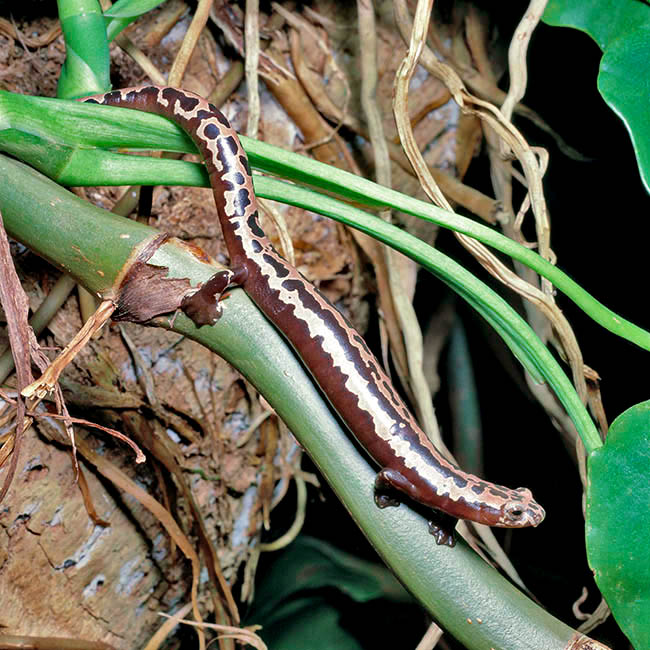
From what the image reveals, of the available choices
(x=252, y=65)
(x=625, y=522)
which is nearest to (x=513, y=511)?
(x=625, y=522)

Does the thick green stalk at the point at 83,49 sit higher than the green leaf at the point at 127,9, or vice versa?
the green leaf at the point at 127,9

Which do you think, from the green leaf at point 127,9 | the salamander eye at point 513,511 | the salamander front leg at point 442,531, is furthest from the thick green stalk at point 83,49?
the salamander eye at point 513,511

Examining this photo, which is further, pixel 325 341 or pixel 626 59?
pixel 325 341

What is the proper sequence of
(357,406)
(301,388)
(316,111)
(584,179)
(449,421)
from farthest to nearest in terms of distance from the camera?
1. (449,421)
2. (584,179)
3. (316,111)
4. (357,406)
5. (301,388)

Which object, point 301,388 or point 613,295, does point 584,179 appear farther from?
point 301,388

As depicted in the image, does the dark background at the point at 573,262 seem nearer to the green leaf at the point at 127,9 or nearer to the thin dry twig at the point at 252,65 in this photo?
the thin dry twig at the point at 252,65

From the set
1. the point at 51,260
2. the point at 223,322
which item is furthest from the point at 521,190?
the point at 51,260

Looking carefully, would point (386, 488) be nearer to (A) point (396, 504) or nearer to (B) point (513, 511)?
(A) point (396, 504)
